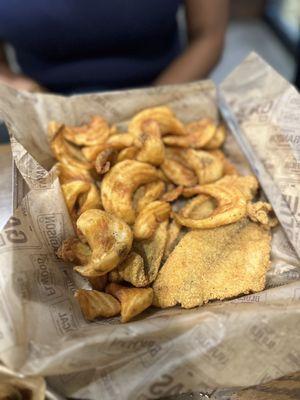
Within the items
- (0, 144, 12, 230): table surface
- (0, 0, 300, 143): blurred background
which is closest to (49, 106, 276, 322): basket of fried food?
(0, 144, 12, 230): table surface

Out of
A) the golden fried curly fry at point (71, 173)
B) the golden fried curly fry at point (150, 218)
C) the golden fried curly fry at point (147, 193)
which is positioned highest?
the golden fried curly fry at point (71, 173)

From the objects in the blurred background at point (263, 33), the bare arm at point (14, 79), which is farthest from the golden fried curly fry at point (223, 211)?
the blurred background at point (263, 33)

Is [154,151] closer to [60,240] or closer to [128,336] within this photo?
[60,240]

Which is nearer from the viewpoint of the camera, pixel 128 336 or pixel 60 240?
pixel 128 336

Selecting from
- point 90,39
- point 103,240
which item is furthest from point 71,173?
point 90,39

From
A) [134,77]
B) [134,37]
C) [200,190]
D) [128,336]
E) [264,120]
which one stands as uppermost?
[134,37]

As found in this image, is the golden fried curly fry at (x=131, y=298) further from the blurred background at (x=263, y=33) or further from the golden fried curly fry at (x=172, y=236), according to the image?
the blurred background at (x=263, y=33)

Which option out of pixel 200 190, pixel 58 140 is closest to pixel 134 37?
pixel 58 140
